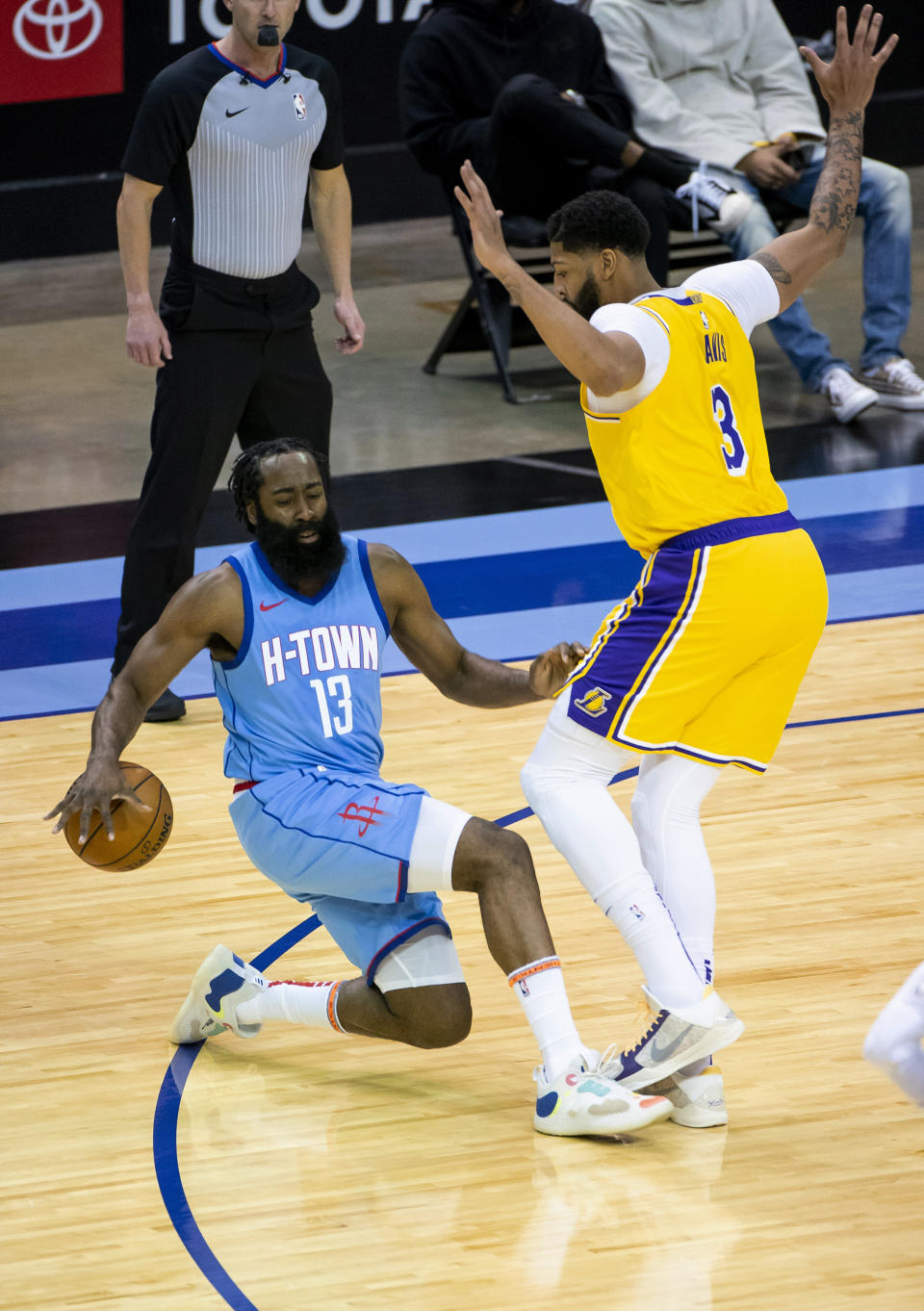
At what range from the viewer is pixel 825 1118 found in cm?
337

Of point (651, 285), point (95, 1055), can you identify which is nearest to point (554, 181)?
point (651, 285)

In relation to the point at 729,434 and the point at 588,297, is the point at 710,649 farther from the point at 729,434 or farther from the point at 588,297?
the point at 588,297

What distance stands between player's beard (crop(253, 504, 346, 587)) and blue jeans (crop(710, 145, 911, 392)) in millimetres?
5033

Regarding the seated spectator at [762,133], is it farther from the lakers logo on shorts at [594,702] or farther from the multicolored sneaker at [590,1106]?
the multicolored sneaker at [590,1106]

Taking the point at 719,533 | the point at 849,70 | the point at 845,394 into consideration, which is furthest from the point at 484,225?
the point at 845,394

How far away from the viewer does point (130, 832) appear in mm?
3600

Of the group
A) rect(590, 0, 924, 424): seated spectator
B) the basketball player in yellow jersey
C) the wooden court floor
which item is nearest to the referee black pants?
the wooden court floor

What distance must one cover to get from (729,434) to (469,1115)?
1.29 metres

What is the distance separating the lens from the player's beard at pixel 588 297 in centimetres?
353

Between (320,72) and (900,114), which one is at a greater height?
(320,72)

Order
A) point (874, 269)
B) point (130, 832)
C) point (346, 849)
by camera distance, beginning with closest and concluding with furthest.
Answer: point (346, 849) < point (130, 832) < point (874, 269)

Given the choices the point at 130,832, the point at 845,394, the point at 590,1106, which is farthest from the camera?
the point at 845,394

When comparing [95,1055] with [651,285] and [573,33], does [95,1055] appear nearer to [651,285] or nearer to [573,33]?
[651,285]

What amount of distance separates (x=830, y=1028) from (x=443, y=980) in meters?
0.75
